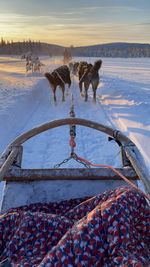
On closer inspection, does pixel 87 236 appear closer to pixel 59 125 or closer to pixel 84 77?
pixel 59 125

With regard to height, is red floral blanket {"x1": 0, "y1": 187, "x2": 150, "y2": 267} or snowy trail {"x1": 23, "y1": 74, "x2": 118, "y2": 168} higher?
red floral blanket {"x1": 0, "y1": 187, "x2": 150, "y2": 267}

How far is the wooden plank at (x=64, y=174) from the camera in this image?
300 cm

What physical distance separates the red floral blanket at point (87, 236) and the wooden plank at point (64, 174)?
1.97 feet

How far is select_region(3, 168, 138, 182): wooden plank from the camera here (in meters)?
3.00

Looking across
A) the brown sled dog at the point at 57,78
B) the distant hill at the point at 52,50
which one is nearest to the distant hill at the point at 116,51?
the distant hill at the point at 52,50

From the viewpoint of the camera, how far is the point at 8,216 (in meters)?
2.25

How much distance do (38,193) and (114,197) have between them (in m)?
0.99

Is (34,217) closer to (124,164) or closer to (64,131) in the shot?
(124,164)

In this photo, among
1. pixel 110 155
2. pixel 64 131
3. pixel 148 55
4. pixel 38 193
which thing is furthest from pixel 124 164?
pixel 148 55

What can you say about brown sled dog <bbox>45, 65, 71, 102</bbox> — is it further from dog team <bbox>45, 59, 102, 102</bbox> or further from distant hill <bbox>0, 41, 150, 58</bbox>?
distant hill <bbox>0, 41, 150, 58</bbox>

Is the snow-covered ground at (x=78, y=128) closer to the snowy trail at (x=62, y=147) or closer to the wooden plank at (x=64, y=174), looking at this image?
the snowy trail at (x=62, y=147)

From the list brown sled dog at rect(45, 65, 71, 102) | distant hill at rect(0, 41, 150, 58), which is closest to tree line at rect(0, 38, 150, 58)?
distant hill at rect(0, 41, 150, 58)

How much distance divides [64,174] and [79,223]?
1.01m

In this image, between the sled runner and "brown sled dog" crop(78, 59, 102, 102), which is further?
"brown sled dog" crop(78, 59, 102, 102)
